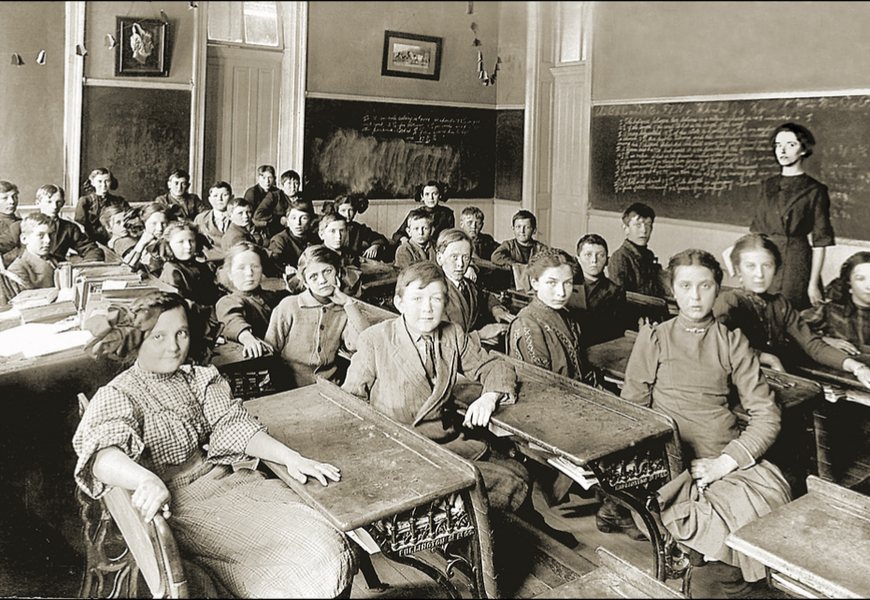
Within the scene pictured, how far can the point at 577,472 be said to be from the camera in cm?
205

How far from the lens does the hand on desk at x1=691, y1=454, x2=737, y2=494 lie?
225 centimetres

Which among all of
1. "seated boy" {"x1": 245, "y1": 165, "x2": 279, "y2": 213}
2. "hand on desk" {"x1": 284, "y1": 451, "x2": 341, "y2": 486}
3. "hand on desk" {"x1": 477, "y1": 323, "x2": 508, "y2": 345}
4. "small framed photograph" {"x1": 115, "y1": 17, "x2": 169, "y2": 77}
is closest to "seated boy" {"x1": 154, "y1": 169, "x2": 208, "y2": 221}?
"seated boy" {"x1": 245, "y1": 165, "x2": 279, "y2": 213}

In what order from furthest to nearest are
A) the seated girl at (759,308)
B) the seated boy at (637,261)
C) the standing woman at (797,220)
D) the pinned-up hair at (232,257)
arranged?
the seated boy at (637,261) → the standing woman at (797,220) → the seated girl at (759,308) → the pinned-up hair at (232,257)

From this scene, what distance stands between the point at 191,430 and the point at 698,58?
105 inches

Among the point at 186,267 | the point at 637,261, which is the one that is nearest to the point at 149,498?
the point at 186,267

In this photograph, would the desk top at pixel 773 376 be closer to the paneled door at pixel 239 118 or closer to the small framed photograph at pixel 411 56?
the small framed photograph at pixel 411 56

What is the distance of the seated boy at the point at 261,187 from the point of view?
338cm

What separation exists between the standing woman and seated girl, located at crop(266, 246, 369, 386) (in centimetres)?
212

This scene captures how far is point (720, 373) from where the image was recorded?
2467 millimetres

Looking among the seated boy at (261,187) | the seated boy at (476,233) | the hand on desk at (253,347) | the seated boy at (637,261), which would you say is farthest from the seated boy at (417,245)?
the hand on desk at (253,347)

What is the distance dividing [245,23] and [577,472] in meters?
2.32

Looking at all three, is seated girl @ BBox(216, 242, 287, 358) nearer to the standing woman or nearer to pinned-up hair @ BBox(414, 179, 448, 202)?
pinned-up hair @ BBox(414, 179, 448, 202)

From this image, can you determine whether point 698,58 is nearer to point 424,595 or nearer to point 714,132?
point 714,132

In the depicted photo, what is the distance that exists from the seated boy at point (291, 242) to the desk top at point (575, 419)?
1533 millimetres
